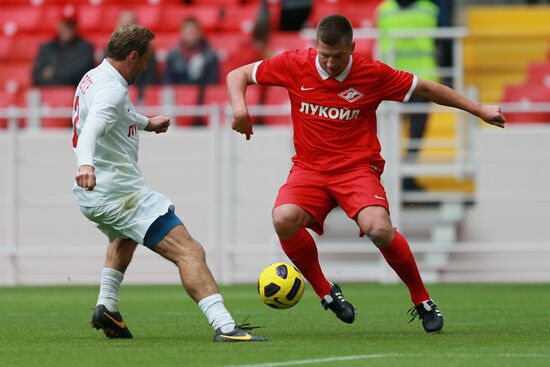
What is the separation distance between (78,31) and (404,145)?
530cm

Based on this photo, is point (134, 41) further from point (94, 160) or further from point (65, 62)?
point (65, 62)

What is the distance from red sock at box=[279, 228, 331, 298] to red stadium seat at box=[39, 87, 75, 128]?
911cm

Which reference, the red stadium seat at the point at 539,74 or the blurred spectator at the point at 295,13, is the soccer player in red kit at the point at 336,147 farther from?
the blurred spectator at the point at 295,13

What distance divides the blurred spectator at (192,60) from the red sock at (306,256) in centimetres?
852

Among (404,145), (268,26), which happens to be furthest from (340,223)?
(268,26)

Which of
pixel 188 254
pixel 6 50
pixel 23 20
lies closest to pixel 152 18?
pixel 23 20

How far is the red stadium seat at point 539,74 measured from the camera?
685 inches

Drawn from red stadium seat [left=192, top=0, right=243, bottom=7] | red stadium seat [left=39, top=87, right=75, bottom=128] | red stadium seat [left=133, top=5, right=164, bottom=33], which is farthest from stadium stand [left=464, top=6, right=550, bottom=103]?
red stadium seat [left=39, top=87, right=75, bottom=128]

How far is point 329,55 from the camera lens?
8.67 meters

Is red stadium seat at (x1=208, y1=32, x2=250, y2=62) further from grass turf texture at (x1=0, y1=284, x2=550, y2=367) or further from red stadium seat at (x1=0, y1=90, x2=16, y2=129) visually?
grass turf texture at (x1=0, y1=284, x2=550, y2=367)

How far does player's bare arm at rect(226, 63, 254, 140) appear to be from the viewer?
8.23 metres

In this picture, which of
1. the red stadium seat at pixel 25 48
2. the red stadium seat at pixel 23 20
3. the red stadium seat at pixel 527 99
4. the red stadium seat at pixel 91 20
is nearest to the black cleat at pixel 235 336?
the red stadium seat at pixel 527 99

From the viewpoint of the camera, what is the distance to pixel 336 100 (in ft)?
29.3

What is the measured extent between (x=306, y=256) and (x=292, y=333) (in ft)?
1.75
